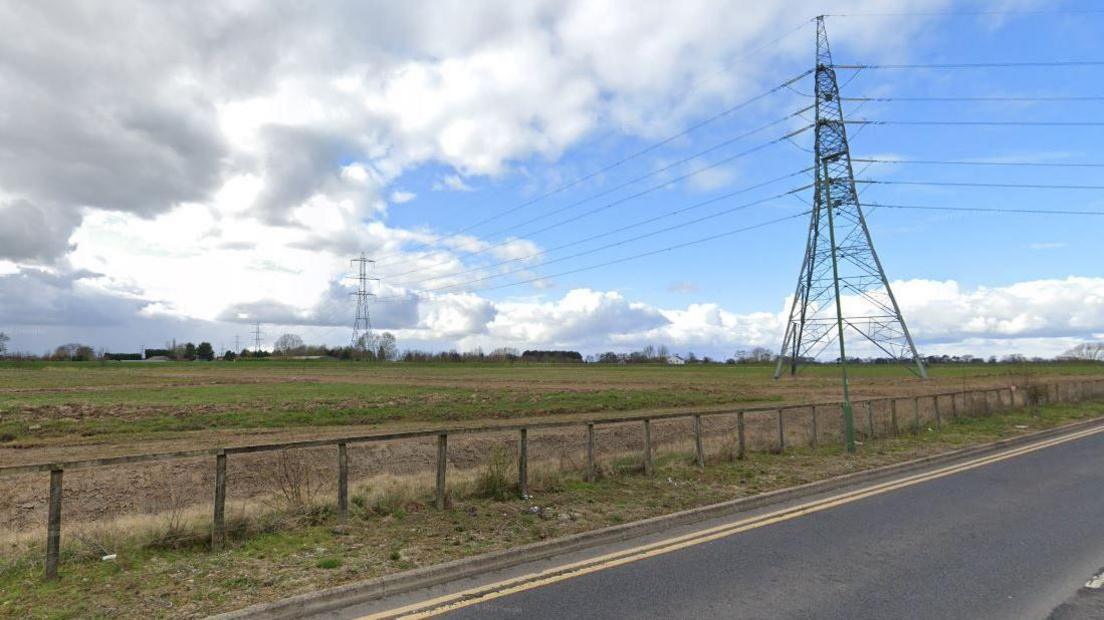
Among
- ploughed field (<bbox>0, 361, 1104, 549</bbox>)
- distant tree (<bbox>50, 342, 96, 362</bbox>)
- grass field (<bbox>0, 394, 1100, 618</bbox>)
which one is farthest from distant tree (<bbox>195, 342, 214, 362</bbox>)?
grass field (<bbox>0, 394, 1100, 618</bbox>)

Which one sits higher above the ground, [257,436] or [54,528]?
[54,528]

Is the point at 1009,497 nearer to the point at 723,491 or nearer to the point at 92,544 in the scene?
the point at 723,491

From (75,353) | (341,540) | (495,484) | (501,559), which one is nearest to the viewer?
(501,559)

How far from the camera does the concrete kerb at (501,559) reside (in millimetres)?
5625

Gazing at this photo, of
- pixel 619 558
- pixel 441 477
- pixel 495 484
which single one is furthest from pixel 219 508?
pixel 619 558

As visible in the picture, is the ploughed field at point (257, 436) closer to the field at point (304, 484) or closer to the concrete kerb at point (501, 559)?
the field at point (304, 484)

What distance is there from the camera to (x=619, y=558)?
7191mm

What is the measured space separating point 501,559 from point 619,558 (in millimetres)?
1304

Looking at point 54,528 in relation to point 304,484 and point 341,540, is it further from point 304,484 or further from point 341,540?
point 304,484

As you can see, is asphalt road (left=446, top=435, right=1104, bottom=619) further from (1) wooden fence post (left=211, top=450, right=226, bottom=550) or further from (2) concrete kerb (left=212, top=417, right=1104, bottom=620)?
(1) wooden fence post (left=211, top=450, right=226, bottom=550)

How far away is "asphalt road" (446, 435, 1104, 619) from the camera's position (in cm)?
565

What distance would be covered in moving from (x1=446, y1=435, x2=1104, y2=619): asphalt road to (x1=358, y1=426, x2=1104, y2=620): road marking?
15cm

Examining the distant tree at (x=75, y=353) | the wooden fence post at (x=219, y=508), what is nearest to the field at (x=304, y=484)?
the wooden fence post at (x=219, y=508)

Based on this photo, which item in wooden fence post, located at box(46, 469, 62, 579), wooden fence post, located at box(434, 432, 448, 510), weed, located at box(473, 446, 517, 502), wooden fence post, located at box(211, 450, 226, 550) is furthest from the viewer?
weed, located at box(473, 446, 517, 502)
